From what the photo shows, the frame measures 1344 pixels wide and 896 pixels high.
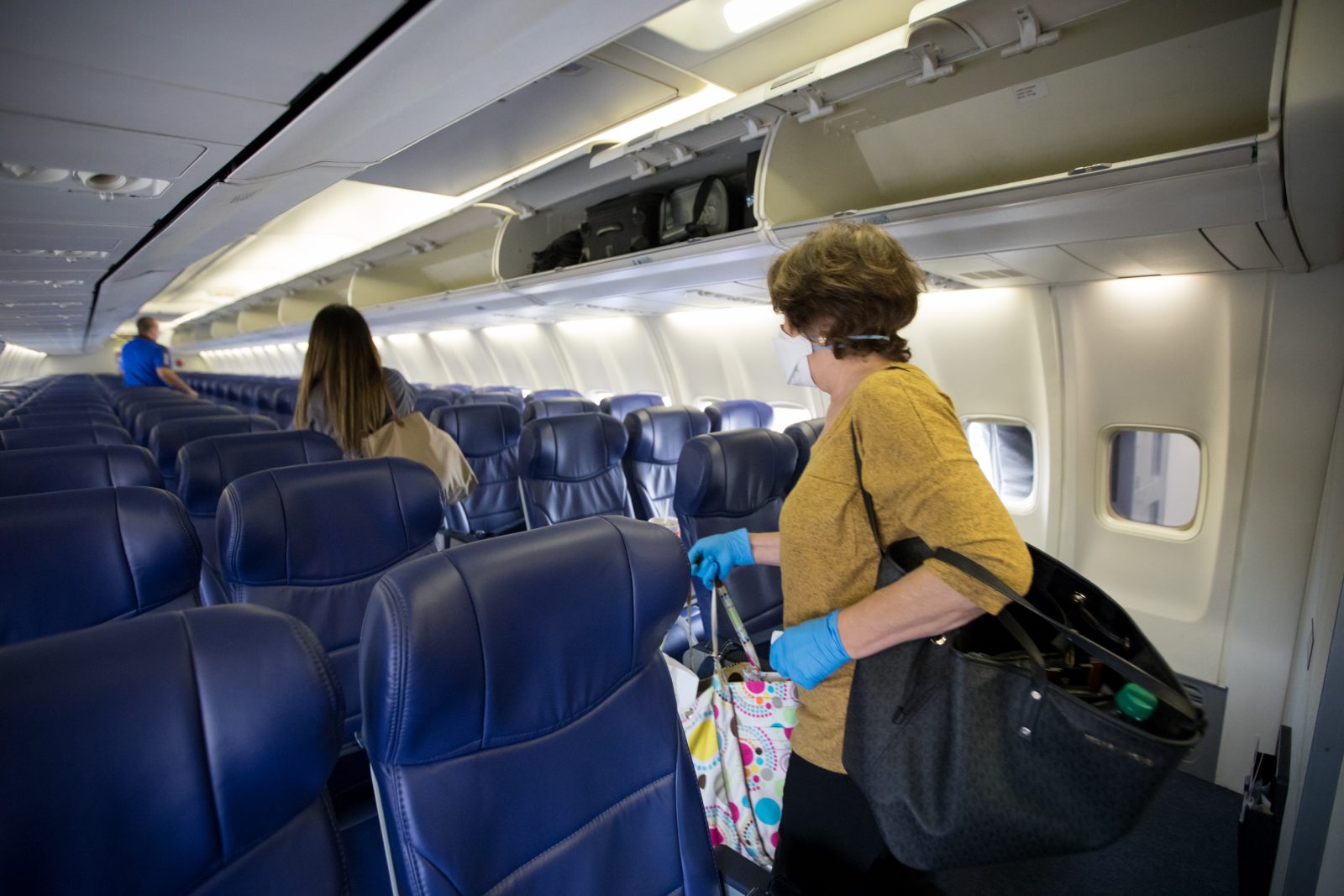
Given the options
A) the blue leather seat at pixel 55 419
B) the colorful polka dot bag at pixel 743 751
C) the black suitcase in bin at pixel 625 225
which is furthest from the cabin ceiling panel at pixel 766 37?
the blue leather seat at pixel 55 419

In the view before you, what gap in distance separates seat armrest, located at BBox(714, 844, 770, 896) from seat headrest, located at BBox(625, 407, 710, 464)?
3.19 m

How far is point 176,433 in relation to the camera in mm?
4051

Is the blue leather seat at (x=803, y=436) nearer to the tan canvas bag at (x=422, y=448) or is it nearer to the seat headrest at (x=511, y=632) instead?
the tan canvas bag at (x=422, y=448)

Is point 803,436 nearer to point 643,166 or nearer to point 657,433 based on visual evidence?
point 657,433

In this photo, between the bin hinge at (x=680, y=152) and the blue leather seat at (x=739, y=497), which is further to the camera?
the bin hinge at (x=680, y=152)

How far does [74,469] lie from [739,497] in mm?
2884

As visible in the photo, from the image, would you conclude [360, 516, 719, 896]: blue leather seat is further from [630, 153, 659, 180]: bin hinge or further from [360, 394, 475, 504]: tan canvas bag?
[630, 153, 659, 180]: bin hinge

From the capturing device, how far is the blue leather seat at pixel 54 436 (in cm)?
356

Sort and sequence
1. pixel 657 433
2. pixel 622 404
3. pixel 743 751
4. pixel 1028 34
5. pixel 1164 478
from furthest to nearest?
pixel 1164 478 < pixel 622 404 < pixel 657 433 < pixel 1028 34 < pixel 743 751

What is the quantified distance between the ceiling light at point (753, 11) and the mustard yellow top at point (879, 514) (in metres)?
2.41

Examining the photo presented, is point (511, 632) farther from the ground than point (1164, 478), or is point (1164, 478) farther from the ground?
point (511, 632)

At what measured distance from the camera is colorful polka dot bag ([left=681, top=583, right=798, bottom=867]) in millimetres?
1462

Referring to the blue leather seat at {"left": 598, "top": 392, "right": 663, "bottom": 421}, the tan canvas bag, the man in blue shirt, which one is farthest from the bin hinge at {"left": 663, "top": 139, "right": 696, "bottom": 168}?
the man in blue shirt

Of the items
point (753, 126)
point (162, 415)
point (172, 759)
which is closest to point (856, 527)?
point (172, 759)
